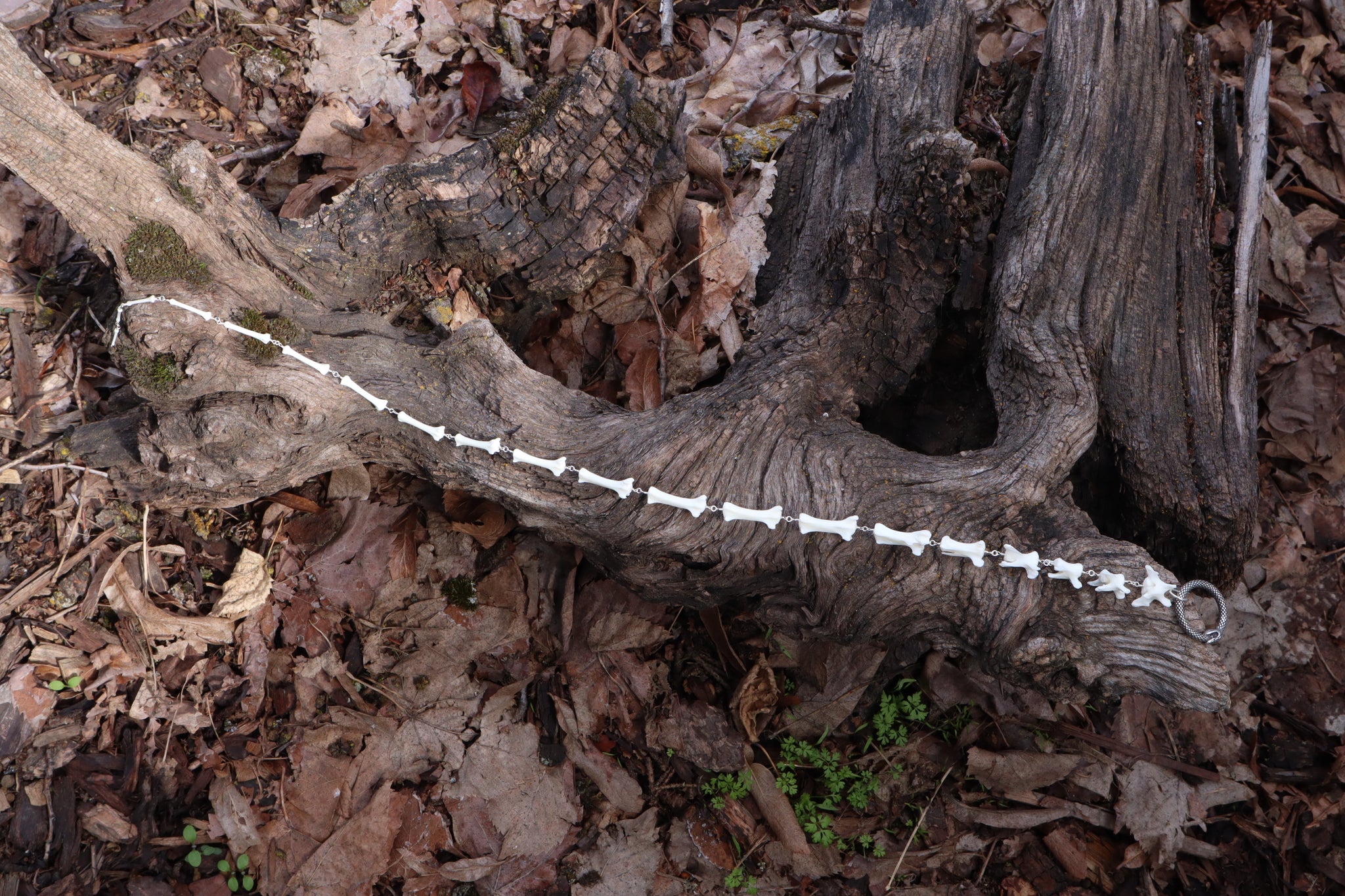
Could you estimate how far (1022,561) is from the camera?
9.26 ft

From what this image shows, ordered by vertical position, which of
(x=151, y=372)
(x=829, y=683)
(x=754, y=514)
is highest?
(x=151, y=372)

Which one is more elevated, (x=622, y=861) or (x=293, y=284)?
(x=293, y=284)

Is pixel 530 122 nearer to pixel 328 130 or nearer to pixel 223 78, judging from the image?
pixel 328 130

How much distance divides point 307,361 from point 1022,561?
111 inches

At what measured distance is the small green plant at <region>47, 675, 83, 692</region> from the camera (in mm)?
3264

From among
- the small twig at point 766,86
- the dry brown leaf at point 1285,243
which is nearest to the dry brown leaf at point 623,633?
the small twig at point 766,86

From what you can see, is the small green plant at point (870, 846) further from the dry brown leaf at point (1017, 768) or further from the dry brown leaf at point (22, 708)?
the dry brown leaf at point (22, 708)

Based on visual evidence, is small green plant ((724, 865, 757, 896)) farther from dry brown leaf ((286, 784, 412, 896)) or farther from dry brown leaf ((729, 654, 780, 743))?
dry brown leaf ((286, 784, 412, 896))

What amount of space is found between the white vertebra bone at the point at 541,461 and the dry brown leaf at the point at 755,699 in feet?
4.66

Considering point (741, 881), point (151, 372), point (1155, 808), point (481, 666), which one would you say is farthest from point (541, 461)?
point (1155, 808)

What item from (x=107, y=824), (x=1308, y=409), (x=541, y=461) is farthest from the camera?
(x=1308, y=409)

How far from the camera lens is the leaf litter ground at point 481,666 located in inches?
131

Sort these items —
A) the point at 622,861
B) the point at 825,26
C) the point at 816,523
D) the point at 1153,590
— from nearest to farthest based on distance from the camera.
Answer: the point at 1153,590
the point at 816,523
the point at 622,861
the point at 825,26

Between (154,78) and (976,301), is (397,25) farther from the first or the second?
(976,301)
